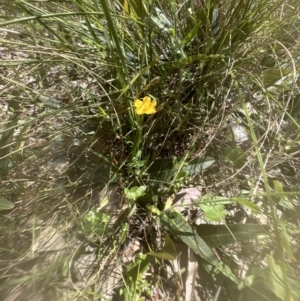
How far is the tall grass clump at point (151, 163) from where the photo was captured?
688 millimetres

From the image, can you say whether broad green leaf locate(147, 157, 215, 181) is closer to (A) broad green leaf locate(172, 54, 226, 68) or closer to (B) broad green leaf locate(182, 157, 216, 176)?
(B) broad green leaf locate(182, 157, 216, 176)

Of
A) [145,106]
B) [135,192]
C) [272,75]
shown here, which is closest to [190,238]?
[135,192]

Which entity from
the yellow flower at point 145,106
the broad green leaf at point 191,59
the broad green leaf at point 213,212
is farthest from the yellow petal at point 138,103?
the broad green leaf at point 213,212

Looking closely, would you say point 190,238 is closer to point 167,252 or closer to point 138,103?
point 167,252

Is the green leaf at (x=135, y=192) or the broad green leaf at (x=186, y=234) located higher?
the green leaf at (x=135, y=192)

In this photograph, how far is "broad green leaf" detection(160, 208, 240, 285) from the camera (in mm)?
676

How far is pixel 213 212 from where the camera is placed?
681mm

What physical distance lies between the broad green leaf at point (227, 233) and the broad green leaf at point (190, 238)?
0.07 feet

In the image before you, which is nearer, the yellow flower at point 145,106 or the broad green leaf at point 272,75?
the yellow flower at point 145,106

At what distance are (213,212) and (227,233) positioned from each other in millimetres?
48

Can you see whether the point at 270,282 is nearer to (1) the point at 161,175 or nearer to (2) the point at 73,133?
(1) the point at 161,175

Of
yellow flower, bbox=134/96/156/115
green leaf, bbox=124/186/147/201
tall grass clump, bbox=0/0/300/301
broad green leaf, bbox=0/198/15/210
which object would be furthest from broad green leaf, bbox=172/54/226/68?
broad green leaf, bbox=0/198/15/210

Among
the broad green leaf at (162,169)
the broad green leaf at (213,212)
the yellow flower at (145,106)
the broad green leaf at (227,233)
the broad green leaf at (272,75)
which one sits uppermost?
the yellow flower at (145,106)

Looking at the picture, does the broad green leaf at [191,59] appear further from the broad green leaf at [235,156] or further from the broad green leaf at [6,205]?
the broad green leaf at [6,205]
